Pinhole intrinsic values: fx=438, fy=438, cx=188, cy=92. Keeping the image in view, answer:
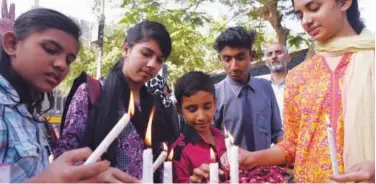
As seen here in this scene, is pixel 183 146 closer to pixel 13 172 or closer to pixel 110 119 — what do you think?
pixel 110 119

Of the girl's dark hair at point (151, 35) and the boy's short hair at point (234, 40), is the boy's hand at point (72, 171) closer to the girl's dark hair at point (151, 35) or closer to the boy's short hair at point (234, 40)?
the girl's dark hair at point (151, 35)

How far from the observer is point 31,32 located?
4.94 ft

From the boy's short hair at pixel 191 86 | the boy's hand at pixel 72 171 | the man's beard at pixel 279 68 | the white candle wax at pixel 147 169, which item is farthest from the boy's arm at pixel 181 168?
the man's beard at pixel 279 68

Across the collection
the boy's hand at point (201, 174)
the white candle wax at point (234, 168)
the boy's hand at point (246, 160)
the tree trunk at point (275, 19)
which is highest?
the tree trunk at point (275, 19)

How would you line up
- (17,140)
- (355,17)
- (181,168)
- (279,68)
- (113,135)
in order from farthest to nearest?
(279,68) → (181,168) → (355,17) → (17,140) → (113,135)

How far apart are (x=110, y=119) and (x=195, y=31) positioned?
802 centimetres

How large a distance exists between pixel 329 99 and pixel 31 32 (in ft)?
3.70

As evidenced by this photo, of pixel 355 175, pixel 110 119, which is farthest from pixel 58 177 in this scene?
pixel 110 119

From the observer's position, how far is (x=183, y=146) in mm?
2336

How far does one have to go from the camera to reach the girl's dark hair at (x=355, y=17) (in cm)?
178

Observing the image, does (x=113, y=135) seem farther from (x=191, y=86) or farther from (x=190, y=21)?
(x=190, y=21)

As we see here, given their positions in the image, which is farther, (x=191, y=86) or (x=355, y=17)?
(x=191, y=86)

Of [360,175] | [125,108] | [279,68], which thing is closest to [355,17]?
[360,175]

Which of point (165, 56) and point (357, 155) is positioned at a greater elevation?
point (165, 56)
